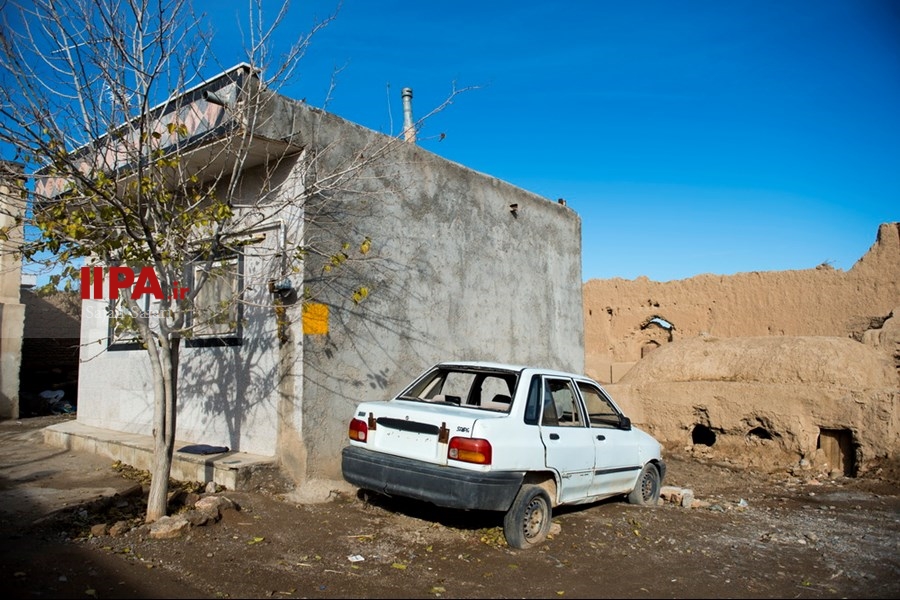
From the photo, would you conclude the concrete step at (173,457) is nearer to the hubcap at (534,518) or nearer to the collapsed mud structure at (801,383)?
the hubcap at (534,518)

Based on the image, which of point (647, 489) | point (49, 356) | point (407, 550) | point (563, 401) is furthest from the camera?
point (49, 356)

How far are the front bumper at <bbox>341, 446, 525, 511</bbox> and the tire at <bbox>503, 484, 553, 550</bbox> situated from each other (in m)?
0.13

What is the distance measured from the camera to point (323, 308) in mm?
7320

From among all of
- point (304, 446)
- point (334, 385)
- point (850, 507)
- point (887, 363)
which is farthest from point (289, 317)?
point (887, 363)

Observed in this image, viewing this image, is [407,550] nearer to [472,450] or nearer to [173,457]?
[472,450]

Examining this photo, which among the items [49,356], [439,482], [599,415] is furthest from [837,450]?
[49,356]

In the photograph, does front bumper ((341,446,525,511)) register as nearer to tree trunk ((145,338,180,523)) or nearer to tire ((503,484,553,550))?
tire ((503,484,553,550))

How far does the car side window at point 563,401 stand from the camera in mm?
6316

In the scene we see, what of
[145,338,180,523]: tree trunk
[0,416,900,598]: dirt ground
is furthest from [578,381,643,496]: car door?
[145,338,180,523]: tree trunk

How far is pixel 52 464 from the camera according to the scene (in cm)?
822

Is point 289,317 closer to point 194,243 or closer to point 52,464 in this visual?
point 194,243

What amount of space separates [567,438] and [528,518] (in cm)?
85

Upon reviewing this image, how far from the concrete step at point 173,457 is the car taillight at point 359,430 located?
125 centimetres

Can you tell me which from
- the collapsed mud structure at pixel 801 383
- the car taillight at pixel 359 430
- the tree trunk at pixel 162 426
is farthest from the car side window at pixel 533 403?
the collapsed mud structure at pixel 801 383
